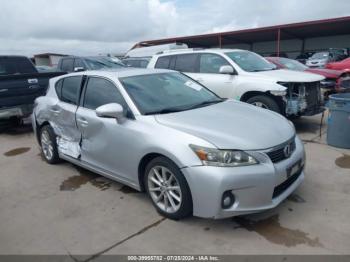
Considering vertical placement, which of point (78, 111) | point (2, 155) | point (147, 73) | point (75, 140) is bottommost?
point (2, 155)

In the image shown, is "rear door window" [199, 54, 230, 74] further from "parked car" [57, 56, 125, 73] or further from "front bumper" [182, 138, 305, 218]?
"parked car" [57, 56, 125, 73]

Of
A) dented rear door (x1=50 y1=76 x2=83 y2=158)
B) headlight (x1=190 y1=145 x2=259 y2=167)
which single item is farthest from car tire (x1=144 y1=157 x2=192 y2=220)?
dented rear door (x1=50 y1=76 x2=83 y2=158)

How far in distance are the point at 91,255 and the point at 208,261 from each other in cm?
105

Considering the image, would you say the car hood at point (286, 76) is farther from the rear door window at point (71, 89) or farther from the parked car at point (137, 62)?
the parked car at point (137, 62)

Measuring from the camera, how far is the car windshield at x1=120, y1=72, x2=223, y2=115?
12.4 feet

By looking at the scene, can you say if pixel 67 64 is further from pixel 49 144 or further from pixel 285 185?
pixel 285 185

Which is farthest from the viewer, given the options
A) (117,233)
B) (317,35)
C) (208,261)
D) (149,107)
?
(317,35)

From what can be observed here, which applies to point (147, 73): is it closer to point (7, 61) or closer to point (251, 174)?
point (251, 174)

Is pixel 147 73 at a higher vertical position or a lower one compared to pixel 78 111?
higher

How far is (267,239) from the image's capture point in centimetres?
298

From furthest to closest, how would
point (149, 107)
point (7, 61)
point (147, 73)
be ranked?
point (7, 61)
point (147, 73)
point (149, 107)

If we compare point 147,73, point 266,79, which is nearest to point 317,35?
point 266,79

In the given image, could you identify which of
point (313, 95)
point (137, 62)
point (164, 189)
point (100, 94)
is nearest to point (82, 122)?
point (100, 94)

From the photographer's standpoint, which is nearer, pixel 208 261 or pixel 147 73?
pixel 208 261
